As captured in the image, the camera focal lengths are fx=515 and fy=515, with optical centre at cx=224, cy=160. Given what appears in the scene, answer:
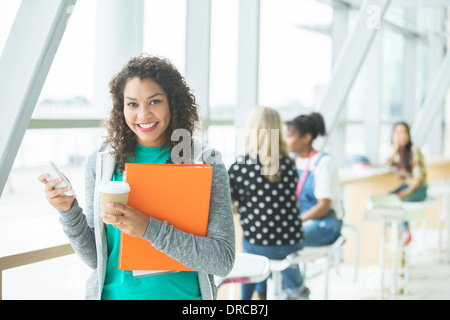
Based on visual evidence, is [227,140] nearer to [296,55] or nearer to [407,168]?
[296,55]

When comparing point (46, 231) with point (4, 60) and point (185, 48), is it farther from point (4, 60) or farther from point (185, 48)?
point (185, 48)

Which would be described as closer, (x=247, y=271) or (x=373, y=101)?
(x=247, y=271)

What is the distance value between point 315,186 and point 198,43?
3.06 feet

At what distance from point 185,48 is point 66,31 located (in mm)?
971

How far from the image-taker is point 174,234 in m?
1.07

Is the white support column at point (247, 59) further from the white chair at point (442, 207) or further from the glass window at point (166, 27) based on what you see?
the white chair at point (442, 207)

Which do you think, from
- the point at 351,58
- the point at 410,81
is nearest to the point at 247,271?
the point at 351,58

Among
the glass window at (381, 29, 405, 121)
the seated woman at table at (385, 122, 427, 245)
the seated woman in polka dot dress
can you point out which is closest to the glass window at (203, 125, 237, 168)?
the seated woman in polka dot dress

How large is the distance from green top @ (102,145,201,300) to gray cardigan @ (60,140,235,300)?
18 millimetres

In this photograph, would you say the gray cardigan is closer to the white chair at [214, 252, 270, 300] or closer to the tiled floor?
the white chair at [214, 252, 270, 300]

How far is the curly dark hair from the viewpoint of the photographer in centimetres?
115

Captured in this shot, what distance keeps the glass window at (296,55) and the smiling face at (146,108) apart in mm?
2842

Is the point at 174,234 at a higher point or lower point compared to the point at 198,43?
lower
